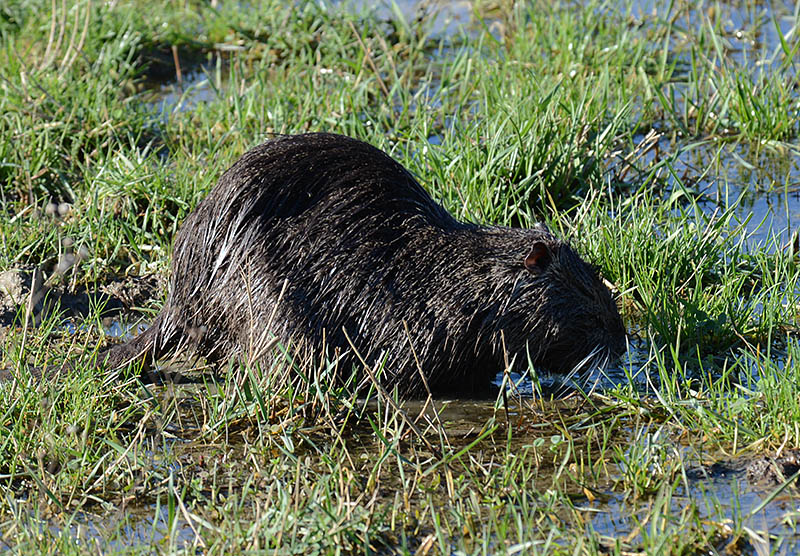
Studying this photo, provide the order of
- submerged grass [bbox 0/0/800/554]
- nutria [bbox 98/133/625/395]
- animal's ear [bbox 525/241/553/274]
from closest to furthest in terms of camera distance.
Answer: submerged grass [bbox 0/0/800/554], nutria [bbox 98/133/625/395], animal's ear [bbox 525/241/553/274]

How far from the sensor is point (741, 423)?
3.26 m

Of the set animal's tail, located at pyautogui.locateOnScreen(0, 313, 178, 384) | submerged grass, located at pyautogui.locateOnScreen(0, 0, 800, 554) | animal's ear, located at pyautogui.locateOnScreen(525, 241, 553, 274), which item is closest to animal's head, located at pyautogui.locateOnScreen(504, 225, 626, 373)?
animal's ear, located at pyautogui.locateOnScreen(525, 241, 553, 274)

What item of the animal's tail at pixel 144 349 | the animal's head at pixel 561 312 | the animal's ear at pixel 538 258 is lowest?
the animal's tail at pixel 144 349

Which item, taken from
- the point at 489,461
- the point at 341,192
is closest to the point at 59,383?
the point at 341,192

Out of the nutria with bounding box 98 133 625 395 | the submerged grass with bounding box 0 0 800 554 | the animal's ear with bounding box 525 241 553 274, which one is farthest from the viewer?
the animal's ear with bounding box 525 241 553 274

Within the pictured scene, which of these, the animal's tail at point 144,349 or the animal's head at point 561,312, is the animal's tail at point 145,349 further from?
the animal's head at point 561,312

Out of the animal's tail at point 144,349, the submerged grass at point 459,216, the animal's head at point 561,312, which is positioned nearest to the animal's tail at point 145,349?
the animal's tail at point 144,349

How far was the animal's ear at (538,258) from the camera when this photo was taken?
3770 mm

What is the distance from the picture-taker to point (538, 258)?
3.79 metres

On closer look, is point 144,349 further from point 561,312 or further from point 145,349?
point 561,312

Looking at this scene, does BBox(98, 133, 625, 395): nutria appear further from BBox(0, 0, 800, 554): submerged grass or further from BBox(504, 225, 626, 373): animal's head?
BBox(0, 0, 800, 554): submerged grass

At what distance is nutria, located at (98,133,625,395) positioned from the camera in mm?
3645

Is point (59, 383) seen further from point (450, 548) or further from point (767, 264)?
point (767, 264)

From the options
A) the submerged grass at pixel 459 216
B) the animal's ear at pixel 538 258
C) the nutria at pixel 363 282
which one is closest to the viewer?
the submerged grass at pixel 459 216
